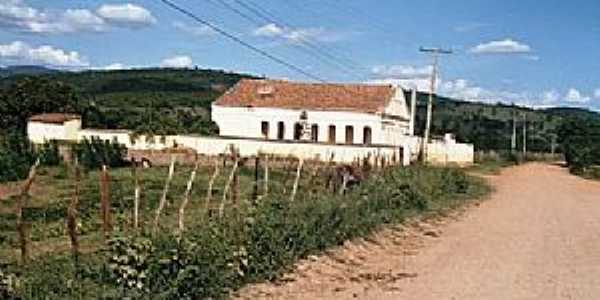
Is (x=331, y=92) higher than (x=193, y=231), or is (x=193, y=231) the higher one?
(x=331, y=92)

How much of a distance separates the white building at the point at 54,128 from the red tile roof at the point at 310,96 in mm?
10210

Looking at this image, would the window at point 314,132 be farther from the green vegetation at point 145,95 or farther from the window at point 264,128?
the green vegetation at point 145,95

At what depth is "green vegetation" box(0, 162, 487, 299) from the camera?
10.7m

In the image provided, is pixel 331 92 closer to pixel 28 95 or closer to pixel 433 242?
pixel 28 95

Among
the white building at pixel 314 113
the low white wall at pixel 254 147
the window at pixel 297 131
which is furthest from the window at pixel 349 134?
the low white wall at pixel 254 147

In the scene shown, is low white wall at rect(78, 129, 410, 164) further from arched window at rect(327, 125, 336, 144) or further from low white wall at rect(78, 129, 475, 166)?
arched window at rect(327, 125, 336, 144)

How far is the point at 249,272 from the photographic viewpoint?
533 inches

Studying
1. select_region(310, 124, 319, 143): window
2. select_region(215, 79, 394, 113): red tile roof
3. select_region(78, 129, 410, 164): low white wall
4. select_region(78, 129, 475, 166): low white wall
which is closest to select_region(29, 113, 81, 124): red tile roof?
select_region(78, 129, 475, 166): low white wall

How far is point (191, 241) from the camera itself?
40.3ft

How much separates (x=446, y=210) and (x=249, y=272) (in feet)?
54.9

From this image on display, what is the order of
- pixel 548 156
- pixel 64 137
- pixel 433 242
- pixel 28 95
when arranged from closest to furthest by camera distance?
pixel 433 242
pixel 64 137
pixel 28 95
pixel 548 156

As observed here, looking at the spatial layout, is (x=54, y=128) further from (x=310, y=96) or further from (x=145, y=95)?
(x=145, y=95)

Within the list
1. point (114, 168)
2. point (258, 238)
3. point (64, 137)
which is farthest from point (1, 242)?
point (64, 137)

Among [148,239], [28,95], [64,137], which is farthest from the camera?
[28,95]
